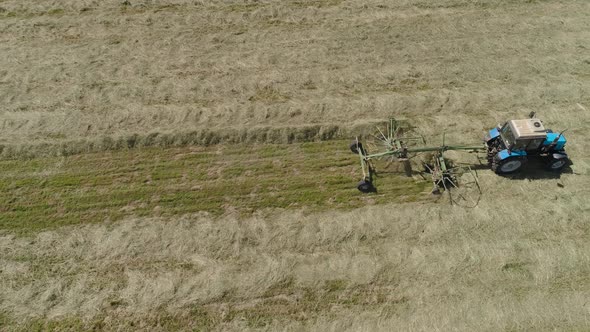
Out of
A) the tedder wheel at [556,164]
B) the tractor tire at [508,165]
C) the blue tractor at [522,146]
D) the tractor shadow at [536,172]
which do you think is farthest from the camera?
the tractor shadow at [536,172]

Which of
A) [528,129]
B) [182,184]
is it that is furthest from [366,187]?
[182,184]

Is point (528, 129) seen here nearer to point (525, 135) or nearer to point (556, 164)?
point (525, 135)

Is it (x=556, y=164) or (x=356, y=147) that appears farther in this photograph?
(x=356, y=147)

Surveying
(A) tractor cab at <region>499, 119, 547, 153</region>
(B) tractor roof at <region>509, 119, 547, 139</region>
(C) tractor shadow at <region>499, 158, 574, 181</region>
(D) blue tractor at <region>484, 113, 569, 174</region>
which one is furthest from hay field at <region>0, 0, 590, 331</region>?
(B) tractor roof at <region>509, 119, 547, 139</region>

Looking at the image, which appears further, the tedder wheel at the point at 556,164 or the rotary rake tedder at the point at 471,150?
the tedder wheel at the point at 556,164

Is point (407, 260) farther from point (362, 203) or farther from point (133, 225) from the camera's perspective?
point (133, 225)

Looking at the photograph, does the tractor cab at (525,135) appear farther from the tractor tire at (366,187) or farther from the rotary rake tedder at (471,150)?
the tractor tire at (366,187)

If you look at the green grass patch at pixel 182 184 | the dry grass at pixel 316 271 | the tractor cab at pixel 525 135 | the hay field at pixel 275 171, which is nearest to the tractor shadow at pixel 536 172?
the hay field at pixel 275 171
